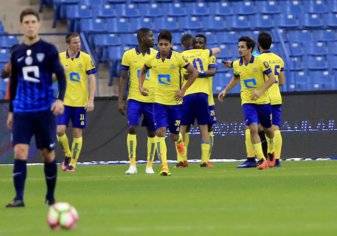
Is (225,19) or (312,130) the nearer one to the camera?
(312,130)

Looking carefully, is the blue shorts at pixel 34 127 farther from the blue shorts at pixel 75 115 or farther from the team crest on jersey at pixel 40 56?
the blue shorts at pixel 75 115

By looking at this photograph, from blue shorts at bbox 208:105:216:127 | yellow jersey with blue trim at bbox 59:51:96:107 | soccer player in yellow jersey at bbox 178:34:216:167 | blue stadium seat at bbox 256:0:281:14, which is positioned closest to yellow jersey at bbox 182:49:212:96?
soccer player in yellow jersey at bbox 178:34:216:167

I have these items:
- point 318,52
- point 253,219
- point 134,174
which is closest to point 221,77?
point 318,52

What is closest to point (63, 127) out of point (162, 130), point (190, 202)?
point (162, 130)

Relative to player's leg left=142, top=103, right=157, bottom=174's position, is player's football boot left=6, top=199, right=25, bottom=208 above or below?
below

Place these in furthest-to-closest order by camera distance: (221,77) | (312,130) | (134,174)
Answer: (221,77) → (312,130) → (134,174)

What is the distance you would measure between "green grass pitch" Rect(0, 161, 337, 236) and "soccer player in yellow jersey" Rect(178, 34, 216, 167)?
145 cm

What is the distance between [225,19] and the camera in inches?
1236

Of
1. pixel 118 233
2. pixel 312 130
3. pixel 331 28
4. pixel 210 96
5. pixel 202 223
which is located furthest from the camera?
pixel 331 28

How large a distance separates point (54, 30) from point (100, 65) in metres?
2.70

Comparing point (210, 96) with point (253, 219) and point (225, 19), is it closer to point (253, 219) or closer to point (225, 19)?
point (225, 19)

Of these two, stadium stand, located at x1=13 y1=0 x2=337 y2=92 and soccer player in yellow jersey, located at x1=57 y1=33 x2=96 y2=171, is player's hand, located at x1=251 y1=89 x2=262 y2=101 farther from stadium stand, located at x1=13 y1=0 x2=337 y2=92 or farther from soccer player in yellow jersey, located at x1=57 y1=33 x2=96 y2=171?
stadium stand, located at x1=13 y1=0 x2=337 y2=92

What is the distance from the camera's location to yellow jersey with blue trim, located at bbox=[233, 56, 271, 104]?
68.5 feet

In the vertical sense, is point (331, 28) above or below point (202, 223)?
above
